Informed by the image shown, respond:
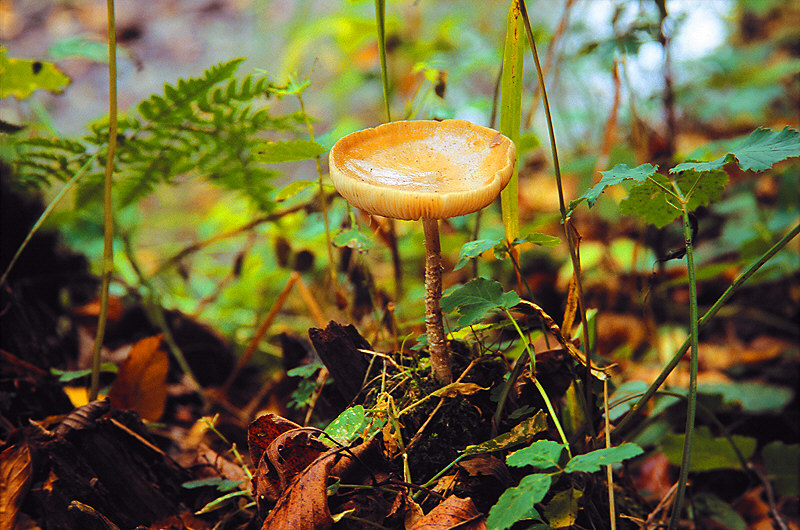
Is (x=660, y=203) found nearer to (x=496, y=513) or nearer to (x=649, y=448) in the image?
(x=496, y=513)

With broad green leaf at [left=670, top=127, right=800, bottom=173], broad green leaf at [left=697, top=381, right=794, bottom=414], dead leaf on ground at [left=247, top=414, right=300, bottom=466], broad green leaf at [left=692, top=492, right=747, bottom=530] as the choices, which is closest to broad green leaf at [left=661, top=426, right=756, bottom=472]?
broad green leaf at [left=692, top=492, right=747, bottom=530]

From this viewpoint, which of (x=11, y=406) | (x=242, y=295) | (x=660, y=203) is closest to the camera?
(x=660, y=203)

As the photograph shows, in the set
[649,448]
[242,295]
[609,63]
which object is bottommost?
[649,448]

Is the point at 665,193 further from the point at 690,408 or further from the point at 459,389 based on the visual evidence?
the point at 459,389

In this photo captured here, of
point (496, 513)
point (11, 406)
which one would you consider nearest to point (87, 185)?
point (11, 406)

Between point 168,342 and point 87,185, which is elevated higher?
point 87,185

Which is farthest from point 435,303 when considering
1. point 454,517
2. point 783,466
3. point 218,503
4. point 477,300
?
point 783,466
